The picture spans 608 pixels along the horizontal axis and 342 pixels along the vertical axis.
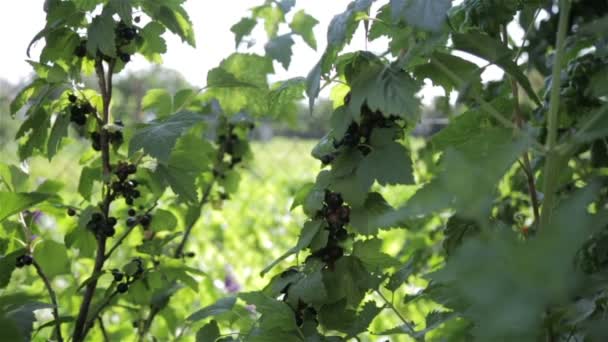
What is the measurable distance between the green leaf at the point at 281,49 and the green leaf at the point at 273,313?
0.83 meters

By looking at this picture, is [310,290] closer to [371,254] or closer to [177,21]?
[371,254]

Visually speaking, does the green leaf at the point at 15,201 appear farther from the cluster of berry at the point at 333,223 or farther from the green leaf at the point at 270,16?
the green leaf at the point at 270,16

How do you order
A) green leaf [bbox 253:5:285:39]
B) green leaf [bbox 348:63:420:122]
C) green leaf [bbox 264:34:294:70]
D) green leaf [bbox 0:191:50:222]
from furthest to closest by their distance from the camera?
1. green leaf [bbox 253:5:285:39]
2. green leaf [bbox 264:34:294:70]
3. green leaf [bbox 0:191:50:222]
4. green leaf [bbox 348:63:420:122]

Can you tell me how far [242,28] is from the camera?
5.93 ft

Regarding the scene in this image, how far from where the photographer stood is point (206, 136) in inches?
72.7

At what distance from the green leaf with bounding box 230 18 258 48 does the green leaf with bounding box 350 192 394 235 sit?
34.9 inches

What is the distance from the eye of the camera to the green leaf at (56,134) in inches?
49.6

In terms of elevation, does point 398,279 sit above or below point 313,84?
below

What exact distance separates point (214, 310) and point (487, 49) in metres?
0.60

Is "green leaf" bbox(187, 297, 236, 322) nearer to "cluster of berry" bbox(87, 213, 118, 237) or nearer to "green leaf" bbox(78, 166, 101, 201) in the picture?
"cluster of berry" bbox(87, 213, 118, 237)

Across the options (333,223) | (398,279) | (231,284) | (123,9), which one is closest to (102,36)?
(123,9)

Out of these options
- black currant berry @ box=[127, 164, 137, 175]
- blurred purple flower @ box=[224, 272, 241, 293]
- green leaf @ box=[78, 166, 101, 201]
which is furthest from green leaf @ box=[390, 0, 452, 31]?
blurred purple flower @ box=[224, 272, 241, 293]

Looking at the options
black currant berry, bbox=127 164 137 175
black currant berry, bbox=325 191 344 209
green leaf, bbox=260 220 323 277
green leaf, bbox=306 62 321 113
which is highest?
black currant berry, bbox=127 164 137 175

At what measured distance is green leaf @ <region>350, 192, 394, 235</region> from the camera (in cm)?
100
